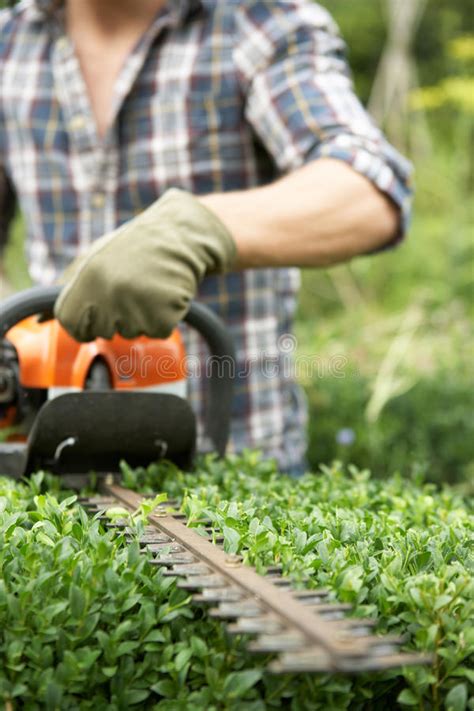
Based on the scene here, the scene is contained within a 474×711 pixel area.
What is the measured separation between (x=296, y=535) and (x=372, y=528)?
18 centimetres

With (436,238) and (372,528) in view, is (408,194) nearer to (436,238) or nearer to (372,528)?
(372,528)

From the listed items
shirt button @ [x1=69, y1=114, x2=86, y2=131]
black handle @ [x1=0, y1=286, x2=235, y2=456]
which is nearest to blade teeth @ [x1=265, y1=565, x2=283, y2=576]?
black handle @ [x1=0, y1=286, x2=235, y2=456]

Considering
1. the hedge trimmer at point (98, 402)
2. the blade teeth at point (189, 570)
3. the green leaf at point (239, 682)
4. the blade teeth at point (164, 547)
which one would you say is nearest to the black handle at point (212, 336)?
the hedge trimmer at point (98, 402)

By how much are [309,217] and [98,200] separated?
0.80m

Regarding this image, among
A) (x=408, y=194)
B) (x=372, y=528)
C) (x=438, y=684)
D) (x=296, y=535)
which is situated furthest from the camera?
(x=408, y=194)

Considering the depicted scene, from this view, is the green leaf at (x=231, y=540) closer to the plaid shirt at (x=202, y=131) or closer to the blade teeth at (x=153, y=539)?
the blade teeth at (x=153, y=539)

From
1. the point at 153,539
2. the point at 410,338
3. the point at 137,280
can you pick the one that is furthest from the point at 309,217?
the point at 410,338

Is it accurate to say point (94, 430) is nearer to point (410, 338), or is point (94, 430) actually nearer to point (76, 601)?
point (76, 601)

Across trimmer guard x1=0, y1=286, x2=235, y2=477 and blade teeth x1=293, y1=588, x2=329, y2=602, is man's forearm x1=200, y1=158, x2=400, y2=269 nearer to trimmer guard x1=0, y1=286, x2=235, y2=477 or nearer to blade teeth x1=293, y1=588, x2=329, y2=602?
trimmer guard x1=0, y1=286, x2=235, y2=477

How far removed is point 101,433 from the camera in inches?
77.0

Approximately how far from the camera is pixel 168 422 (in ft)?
6.54

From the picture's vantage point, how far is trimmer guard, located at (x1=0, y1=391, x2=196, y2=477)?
1914 millimetres

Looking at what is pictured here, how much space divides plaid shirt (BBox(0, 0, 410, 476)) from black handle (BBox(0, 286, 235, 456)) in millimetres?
618

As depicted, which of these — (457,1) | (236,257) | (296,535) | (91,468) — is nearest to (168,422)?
(91,468)
